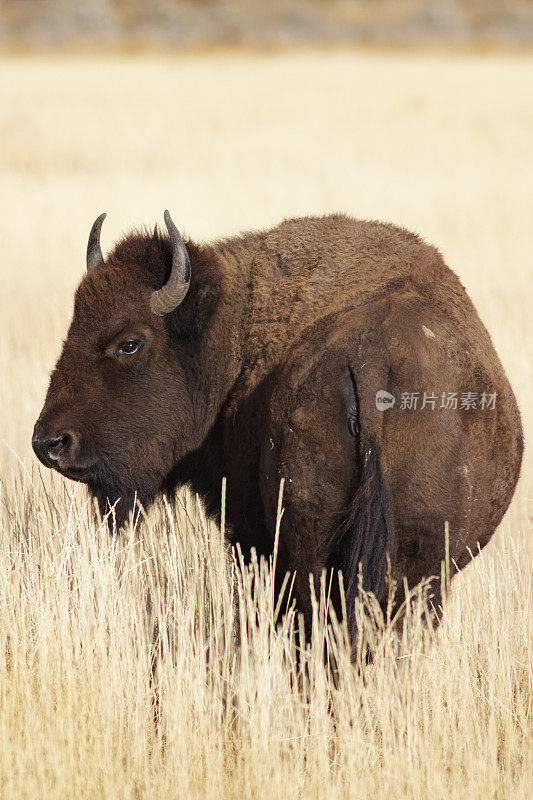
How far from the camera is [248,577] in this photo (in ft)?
12.4

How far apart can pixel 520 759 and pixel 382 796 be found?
2.20ft

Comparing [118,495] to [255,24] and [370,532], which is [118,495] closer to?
[370,532]

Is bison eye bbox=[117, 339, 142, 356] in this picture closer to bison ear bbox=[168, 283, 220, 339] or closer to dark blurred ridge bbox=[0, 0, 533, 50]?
bison ear bbox=[168, 283, 220, 339]

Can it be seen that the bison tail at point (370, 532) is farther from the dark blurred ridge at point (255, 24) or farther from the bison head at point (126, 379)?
the dark blurred ridge at point (255, 24)

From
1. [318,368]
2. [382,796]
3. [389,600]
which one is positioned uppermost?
[318,368]

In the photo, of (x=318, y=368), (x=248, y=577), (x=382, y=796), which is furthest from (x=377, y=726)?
(x=318, y=368)

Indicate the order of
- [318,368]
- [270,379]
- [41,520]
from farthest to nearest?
1. [41,520]
2. [270,379]
3. [318,368]

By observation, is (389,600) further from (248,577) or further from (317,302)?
(317,302)

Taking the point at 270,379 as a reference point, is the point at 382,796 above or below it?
below

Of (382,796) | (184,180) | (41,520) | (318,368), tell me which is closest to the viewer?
(382,796)

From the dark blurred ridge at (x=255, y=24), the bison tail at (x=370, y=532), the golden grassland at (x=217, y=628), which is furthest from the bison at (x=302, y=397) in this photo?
the dark blurred ridge at (x=255, y=24)

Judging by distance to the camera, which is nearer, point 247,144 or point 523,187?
point 523,187

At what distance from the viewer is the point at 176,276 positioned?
4301mm

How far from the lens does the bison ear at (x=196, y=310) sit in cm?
441
